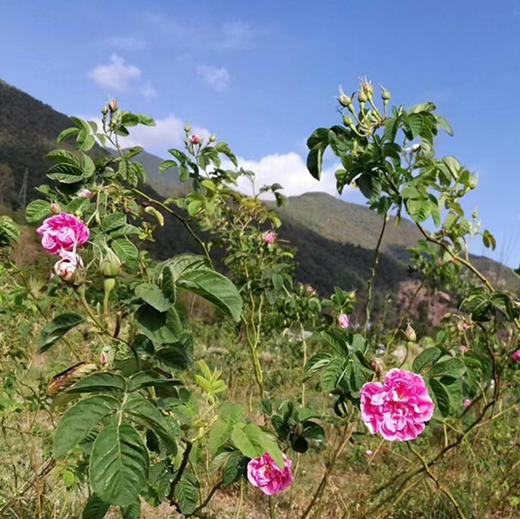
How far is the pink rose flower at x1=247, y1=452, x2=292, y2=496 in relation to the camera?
0.99 meters

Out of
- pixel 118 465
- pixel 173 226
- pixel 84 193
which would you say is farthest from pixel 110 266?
pixel 173 226

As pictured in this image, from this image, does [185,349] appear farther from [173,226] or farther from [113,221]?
[173,226]

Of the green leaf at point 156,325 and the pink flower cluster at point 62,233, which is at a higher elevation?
the pink flower cluster at point 62,233

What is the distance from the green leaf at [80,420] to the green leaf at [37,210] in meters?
0.49

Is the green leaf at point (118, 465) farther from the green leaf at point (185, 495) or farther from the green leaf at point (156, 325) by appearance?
the green leaf at point (185, 495)

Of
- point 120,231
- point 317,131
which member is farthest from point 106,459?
point 317,131

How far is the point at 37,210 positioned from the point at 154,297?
47 centimetres

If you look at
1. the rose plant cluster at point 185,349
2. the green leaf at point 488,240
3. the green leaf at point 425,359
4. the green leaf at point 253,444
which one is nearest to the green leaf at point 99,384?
the rose plant cluster at point 185,349

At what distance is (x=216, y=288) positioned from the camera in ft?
2.24

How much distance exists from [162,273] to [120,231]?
0.28 metres

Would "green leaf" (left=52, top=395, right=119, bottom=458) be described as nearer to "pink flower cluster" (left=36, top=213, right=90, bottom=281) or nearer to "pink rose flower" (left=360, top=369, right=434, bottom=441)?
"pink flower cluster" (left=36, top=213, right=90, bottom=281)

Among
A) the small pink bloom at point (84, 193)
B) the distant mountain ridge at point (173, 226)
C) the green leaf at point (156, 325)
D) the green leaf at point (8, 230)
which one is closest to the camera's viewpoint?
the green leaf at point (156, 325)

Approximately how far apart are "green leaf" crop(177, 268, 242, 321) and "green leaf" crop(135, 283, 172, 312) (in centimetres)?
3

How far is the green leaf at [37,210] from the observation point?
1.01 metres
